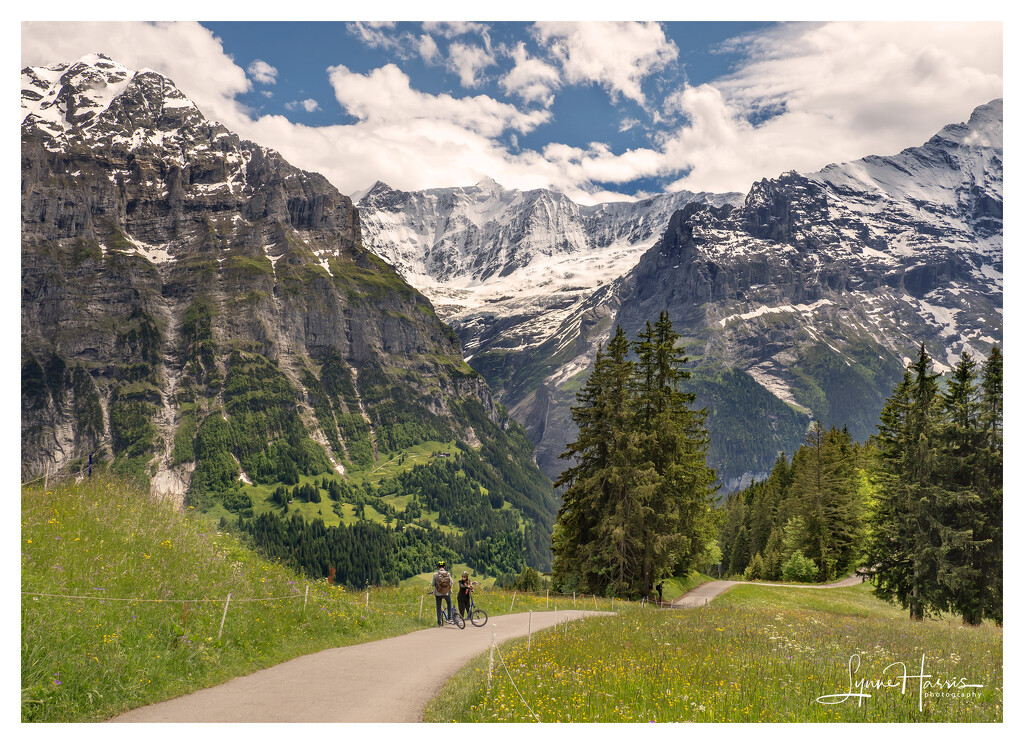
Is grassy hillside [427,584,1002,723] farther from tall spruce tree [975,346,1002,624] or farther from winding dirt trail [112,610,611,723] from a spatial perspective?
tall spruce tree [975,346,1002,624]

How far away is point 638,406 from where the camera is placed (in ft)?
148

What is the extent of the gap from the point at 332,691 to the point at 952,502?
33.6 metres

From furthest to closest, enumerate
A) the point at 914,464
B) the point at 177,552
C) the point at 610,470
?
the point at 610,470
the point at 914,464
the point at 177,552

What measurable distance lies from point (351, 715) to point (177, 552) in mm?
9332

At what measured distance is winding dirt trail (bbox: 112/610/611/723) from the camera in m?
12.9

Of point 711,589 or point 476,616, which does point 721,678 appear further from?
point 711,589

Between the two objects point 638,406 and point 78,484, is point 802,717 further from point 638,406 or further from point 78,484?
point 638,406

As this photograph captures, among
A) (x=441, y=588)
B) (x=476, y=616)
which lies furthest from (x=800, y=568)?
(x=441, y=588)

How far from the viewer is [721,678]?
15.5 m

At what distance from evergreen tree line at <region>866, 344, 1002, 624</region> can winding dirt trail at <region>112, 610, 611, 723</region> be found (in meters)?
27.9

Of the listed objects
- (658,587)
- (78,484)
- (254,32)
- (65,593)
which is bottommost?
(658,587)

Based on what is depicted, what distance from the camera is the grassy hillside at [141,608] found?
12.8m

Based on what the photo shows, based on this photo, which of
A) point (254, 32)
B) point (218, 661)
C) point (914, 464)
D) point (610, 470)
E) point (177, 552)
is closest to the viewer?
point (218, 661)
